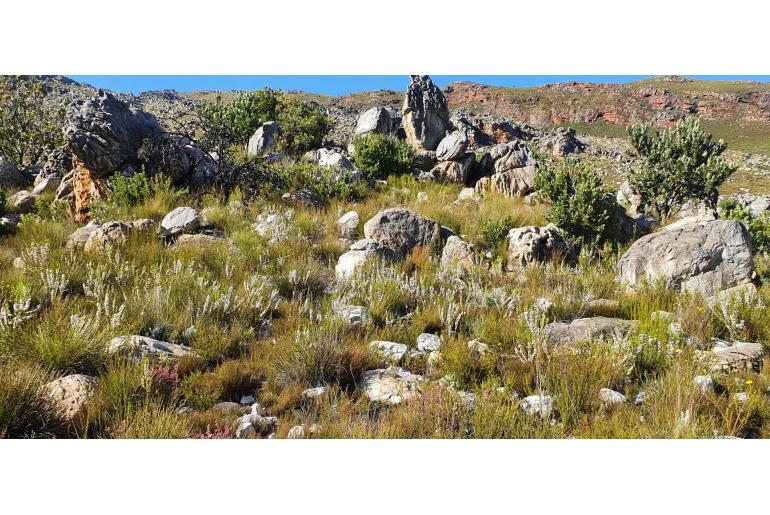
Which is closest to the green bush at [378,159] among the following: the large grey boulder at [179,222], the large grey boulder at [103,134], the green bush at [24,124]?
the large grey boulder at [103,134]

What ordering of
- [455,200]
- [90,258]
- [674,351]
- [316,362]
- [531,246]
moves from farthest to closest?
[455,200], [531,246], [90,258], [674,351], [316,362]

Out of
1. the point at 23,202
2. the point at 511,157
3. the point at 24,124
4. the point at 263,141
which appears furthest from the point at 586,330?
the point at 24,124

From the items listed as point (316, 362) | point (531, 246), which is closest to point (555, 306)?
point (531, 246)

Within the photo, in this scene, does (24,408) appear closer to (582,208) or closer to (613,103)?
(582,208)

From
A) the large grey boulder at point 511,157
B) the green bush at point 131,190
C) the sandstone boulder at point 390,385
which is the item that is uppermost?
the large grey boulder at point 511,157

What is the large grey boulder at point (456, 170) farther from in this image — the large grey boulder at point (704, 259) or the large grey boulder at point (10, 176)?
the large grey boulder at point (10, 176)

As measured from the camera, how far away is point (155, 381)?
341 centimetres

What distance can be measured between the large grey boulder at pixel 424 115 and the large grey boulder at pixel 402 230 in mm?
8242

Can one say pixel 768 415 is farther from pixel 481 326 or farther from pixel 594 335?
pixel 481 326

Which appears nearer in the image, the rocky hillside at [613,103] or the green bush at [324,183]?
the green bush at [324,183]

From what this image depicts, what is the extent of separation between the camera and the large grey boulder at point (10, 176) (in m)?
11.3

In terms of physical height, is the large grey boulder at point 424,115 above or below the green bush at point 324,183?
above

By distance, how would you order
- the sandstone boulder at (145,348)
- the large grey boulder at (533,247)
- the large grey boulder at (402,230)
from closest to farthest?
the sandstone boulder at (145,348) → the large grey boulder at (533,247) → the large grey boulder at (402,230)

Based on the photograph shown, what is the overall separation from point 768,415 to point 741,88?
166 meters
